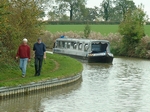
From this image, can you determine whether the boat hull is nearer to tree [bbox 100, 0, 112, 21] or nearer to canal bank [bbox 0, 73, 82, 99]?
canal bank [bbox 0, 73, 82, 99]

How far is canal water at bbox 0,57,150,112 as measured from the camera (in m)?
18.3

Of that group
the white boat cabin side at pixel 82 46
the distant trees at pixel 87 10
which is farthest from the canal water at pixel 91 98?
the distant trees at pixel 87 10

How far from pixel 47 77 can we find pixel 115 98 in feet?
12.9

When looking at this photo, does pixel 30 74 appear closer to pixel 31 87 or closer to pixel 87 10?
pixel 31 87

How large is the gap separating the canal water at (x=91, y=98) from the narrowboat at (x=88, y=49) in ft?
42.1

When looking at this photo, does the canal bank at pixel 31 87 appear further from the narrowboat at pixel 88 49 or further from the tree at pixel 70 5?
the tree at pixel 70 5

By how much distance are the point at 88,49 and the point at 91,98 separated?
2279 cm

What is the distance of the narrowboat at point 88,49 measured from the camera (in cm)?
4138

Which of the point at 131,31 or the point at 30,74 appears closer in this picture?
the point at 30,74

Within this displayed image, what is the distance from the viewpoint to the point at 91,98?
819 inches

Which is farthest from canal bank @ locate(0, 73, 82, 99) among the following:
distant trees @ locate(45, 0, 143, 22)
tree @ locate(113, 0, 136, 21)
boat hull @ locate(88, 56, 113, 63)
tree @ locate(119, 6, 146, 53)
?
tree @ locate(113, 0, 136, 21)

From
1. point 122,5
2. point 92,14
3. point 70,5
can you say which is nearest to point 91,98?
point 70,5

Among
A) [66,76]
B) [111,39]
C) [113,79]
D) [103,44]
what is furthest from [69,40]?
[66,76]

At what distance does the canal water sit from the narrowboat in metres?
12.8
